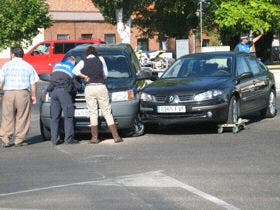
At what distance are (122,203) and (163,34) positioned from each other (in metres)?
48.2

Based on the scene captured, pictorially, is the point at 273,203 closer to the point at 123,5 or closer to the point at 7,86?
the point at 7,86

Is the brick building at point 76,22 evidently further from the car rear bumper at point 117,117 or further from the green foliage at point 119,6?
the car rear bumper at point 117,117

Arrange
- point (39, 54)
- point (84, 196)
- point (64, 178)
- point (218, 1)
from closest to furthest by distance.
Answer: point (84, 196)
point (64, 178)
point (39, 54)
point (218, 1)

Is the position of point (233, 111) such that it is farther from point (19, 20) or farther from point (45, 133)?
point (19, 20)

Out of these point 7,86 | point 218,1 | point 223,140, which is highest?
point 218,1

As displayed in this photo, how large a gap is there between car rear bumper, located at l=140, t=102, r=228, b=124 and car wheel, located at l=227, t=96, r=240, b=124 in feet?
0.52

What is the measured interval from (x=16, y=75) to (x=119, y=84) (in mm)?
1901

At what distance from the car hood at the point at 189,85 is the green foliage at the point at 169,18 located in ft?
120

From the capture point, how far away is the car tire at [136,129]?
13.0m

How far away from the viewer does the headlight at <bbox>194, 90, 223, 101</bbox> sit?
12641 mm

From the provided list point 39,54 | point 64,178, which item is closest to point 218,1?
point 39,54

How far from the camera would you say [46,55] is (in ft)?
130

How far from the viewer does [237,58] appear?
564 inches

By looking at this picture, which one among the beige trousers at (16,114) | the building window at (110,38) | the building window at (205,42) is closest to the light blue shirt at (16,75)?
the beige trousers at (16,114)
